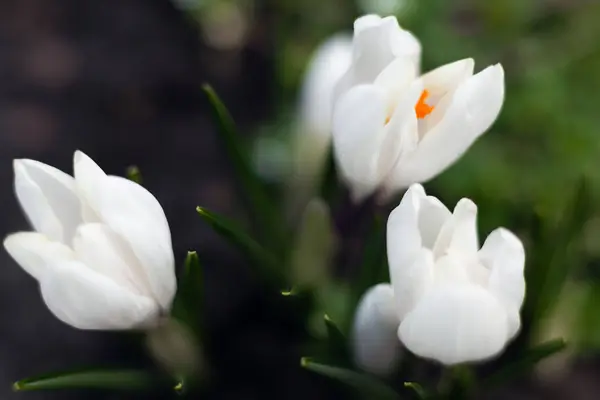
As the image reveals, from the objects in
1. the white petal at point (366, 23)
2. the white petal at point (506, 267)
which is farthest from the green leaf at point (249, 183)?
the white petal at point (506, 267)

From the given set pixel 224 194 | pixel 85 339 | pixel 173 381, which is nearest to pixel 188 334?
pixel 173 381

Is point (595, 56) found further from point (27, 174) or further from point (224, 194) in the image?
point (27, 174)

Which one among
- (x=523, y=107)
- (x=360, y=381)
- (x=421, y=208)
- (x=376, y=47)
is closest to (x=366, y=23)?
(x=376, y=47)

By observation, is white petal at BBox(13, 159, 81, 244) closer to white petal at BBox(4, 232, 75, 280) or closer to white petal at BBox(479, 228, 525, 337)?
white petal at BBox(4, 232, 75, 280)

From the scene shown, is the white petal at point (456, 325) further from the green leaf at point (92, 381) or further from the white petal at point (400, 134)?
the green leaf at point (92, 381)

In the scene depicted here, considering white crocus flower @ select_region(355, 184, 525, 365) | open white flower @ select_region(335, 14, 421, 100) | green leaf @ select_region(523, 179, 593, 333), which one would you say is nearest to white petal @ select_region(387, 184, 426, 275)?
white crocus flower @ select_region(355, 184, 525, 365)

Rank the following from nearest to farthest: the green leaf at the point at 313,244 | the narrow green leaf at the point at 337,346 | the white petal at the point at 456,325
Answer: the white petal at the point at 456,325 < the narrow green leaf at the point at 337,346 < the green leaf at the point at 313,244

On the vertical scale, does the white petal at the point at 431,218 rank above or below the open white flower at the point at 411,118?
below
